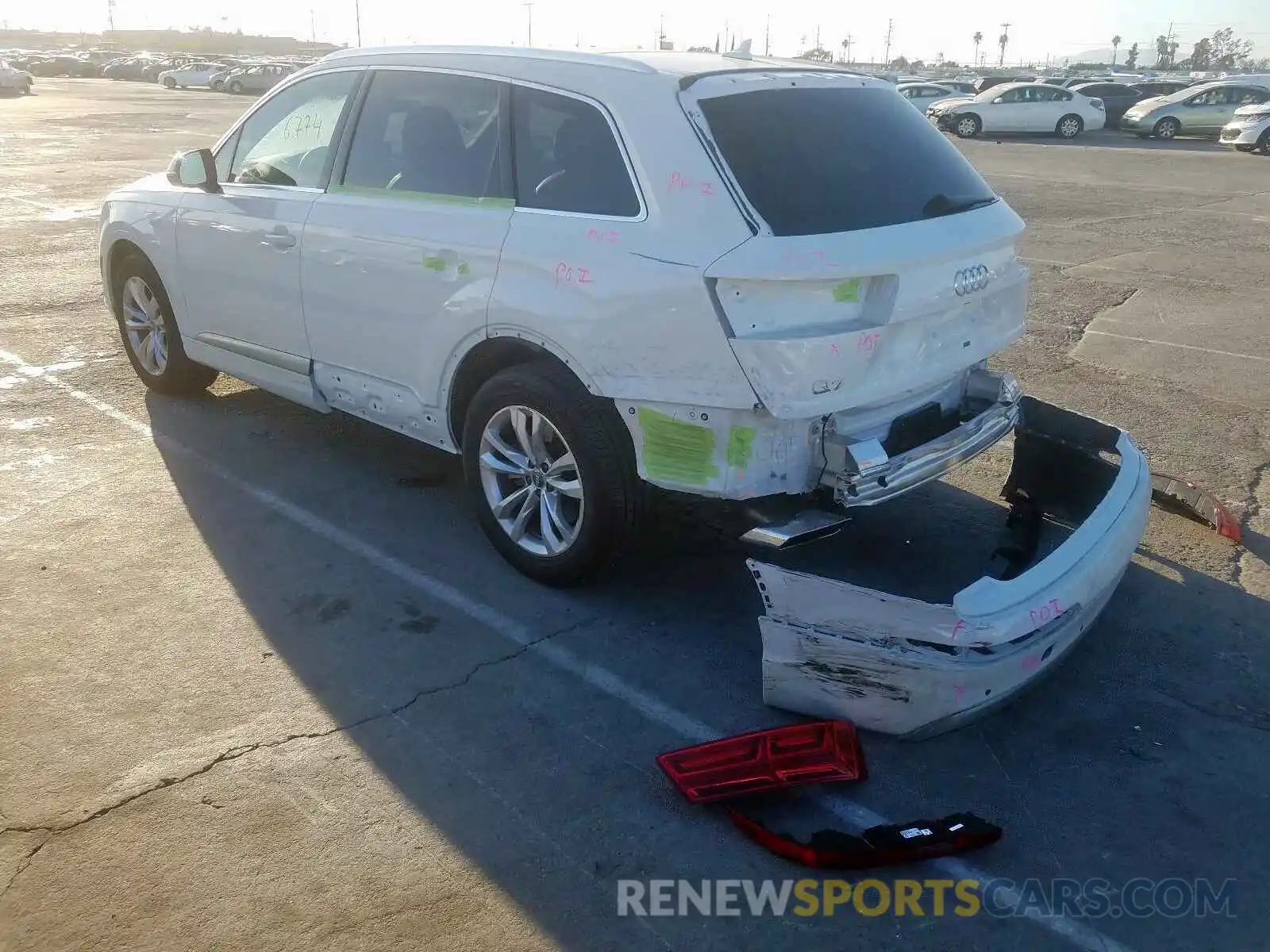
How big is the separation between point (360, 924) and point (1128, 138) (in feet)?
113

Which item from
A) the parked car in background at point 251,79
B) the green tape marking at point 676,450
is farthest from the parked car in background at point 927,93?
the green tape marking at point 676,450

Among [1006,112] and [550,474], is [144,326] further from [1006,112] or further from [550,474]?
[1006,112]

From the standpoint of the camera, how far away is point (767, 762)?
130 inches

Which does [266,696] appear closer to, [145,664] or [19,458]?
[145,664]

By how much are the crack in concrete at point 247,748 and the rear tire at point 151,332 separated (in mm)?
3250

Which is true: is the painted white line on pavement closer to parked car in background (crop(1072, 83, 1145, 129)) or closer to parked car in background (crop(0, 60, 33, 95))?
parked car in background (crop(1072, 83, 1145, 129))

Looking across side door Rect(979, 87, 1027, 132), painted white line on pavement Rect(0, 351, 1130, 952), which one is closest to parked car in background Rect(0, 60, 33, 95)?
side door Rect(979, 87, 1027, 132)

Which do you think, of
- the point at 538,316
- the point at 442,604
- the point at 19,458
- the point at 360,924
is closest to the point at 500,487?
the point at 442,604

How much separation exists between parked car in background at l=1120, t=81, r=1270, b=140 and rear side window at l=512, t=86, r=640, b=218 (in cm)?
3150

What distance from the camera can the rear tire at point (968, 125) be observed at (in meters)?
31.2

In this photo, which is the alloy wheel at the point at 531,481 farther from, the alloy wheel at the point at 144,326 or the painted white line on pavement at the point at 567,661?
the alloy wheel at the point at 144,326

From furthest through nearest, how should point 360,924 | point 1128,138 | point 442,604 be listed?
point 1128,138 → point 442,604 → point 360,924

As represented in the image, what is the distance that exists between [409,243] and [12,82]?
51.9 meters

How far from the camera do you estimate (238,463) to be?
5797 mm
